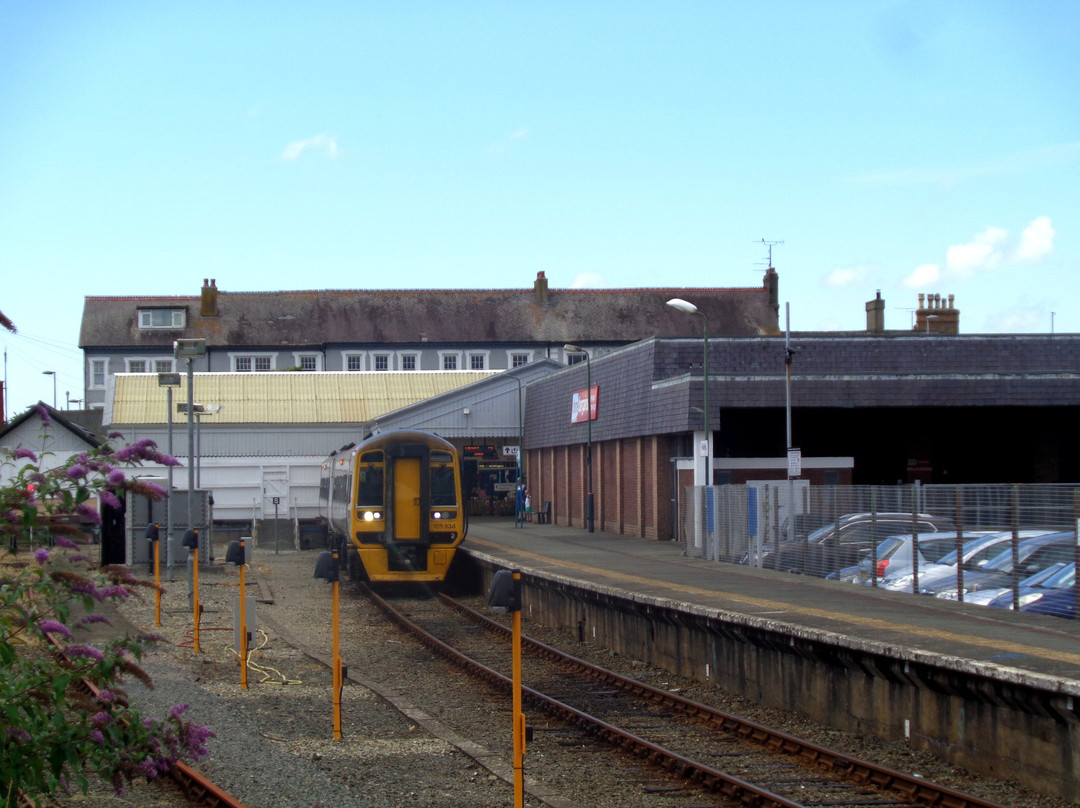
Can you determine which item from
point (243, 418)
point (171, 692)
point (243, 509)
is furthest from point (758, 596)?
point (243, 418)

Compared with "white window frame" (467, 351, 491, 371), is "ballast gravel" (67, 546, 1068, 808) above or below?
below

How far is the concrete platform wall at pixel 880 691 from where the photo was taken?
28.0 feet

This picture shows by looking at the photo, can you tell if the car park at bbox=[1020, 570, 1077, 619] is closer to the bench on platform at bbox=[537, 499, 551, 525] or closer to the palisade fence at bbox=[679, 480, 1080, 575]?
the palisade fence at bbox=[679, 480, 1080, 575]

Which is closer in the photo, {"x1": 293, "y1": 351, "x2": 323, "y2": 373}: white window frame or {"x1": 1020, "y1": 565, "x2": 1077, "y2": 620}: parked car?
{"x1": 1020, "y1": 565, "x2": 1077, "y2": 620}: parked car

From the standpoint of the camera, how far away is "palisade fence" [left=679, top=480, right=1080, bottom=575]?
→ 1366cm

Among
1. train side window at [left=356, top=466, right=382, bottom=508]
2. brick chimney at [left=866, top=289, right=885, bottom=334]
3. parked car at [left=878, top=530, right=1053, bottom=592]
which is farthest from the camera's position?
brick chimney at [left=866, top=289, right=885, bottom=334]

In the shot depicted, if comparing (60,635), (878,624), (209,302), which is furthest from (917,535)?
(209,302)

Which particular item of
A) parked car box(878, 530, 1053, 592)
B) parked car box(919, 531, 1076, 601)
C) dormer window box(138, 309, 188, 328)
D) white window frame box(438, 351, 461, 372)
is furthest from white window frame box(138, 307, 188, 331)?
parked car box(919, 531, 1076, 601)

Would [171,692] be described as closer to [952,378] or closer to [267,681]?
[267,681]

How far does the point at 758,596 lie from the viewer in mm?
16094

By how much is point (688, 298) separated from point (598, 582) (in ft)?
163

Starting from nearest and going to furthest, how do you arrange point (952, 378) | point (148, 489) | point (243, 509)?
point (148, 489), point (952, 378), point (243, 509)

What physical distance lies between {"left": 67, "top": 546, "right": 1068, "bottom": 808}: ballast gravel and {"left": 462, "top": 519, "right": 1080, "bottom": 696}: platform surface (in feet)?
2.80

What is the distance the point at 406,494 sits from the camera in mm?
22891
